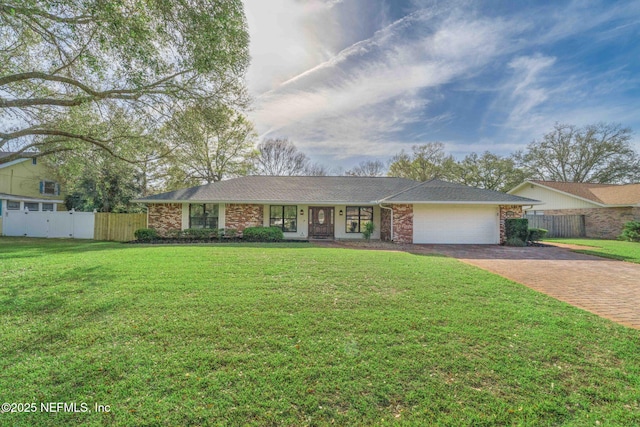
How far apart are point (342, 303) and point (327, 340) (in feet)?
4.00

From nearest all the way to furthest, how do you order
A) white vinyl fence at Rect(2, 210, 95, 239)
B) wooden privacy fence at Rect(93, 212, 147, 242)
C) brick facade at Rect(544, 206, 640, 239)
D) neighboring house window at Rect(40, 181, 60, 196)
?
wooden privacy fence at Rect(93, 212, 147, 242)
white vinyl fence at Rect(2, 210, 95, 239)
brick facade at Rect(544, 206, 640, 239)
neighboring house window at Rect(40, 181, 60, 196)

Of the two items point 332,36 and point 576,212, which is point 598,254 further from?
point 332,36

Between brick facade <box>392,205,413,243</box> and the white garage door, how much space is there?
232 millimetres

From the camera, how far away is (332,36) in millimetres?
9570

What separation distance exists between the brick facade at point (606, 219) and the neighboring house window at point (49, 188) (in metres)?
41.8

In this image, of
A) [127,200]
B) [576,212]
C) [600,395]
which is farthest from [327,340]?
[576,212]

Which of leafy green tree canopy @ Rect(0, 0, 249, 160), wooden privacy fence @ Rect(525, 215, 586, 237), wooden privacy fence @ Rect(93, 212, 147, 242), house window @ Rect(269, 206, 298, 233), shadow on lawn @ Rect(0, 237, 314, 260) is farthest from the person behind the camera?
wooden privacy fence @ Rect(525, 215, 586, 237)

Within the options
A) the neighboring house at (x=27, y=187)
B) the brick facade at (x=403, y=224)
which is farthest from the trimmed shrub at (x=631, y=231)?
the neighboring house at (x=27, y=187)

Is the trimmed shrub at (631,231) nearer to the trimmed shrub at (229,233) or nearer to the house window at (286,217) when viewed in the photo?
the house window at (286,217)

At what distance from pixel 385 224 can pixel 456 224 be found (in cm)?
366

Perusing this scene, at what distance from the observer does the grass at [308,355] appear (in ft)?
8.03

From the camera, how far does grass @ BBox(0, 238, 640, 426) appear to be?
96.3 inches

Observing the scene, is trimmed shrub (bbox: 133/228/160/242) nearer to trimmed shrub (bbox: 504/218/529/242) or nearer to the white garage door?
the white garage door

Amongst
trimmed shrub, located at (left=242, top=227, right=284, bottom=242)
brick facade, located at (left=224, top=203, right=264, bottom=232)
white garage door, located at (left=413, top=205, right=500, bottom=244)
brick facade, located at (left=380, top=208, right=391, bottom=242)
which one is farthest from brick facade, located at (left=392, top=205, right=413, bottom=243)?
brick facade, located at (left=224, top=203, right=264, bottom=232)
